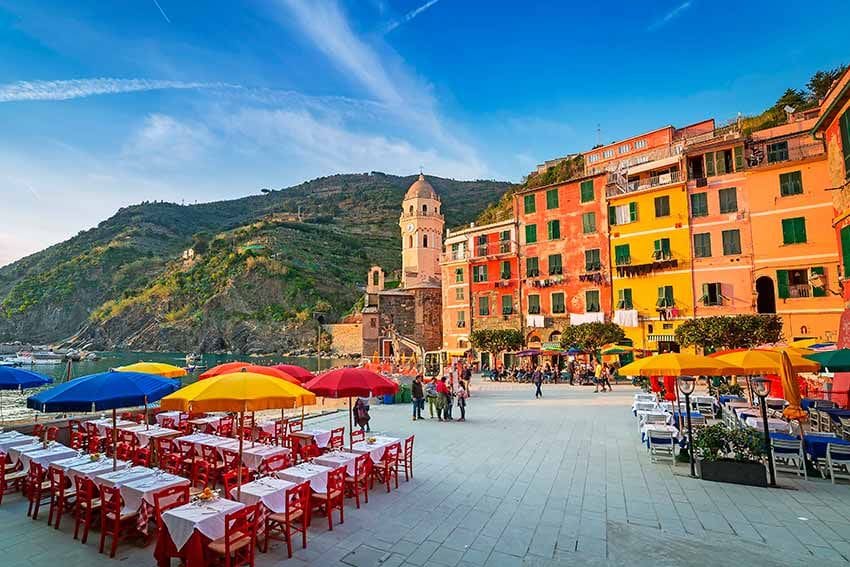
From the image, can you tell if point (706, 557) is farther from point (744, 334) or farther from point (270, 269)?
point (270, 269)

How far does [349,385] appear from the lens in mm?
8016

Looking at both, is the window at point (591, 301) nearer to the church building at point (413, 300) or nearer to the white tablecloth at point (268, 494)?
the church building at point (413, 300)

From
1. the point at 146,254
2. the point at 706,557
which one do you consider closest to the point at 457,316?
the point at 706,557

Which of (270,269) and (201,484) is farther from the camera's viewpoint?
(270,269)

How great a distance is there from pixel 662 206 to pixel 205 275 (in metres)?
88.3

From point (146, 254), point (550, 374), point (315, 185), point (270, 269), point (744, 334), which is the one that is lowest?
point (550, 374)

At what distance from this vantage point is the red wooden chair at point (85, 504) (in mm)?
5640

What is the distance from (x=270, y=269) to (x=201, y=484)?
84.4 meters

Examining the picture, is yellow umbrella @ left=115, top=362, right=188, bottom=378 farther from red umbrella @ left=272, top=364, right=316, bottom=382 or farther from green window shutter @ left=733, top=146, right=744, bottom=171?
green window shutter @ left=733, top=146, right=744, bottom=171

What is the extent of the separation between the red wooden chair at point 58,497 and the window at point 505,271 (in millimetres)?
31156

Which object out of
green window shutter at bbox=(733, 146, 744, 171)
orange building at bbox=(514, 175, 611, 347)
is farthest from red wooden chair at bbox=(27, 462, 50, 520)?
green window shutter at bbox=(733, 146, 744, 171)

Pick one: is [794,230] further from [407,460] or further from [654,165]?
[407,460]

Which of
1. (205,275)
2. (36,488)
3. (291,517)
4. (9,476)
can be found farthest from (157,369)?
(205,275)

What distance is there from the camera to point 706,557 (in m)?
5.08
